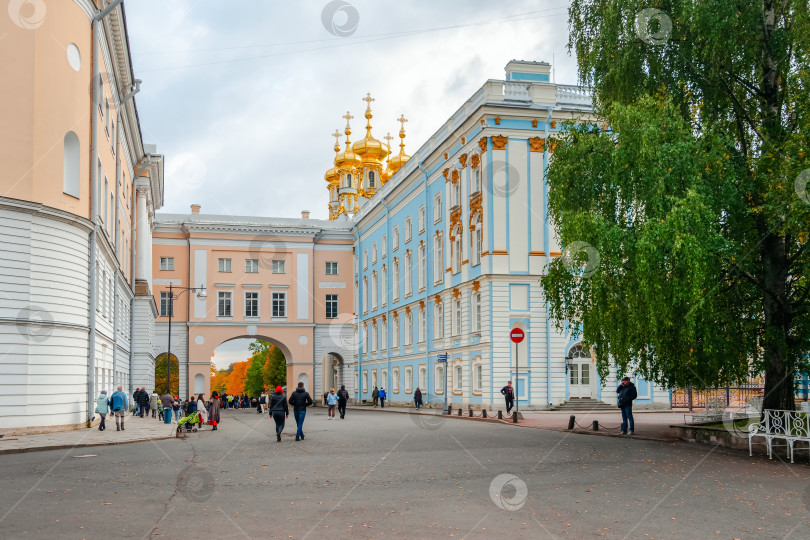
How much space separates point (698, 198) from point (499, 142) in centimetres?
2468

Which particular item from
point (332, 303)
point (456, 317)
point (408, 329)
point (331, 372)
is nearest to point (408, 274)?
point (408, 329)

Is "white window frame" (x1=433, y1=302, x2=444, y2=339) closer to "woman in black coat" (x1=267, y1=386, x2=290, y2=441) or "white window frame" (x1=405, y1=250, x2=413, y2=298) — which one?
"white window frame" (x1=405, y1=250, x2=413, y2=298)

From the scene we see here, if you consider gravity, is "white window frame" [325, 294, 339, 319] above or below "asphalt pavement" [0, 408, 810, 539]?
above

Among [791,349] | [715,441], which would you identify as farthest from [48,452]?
[791,349]

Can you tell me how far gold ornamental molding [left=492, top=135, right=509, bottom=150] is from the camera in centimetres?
4069

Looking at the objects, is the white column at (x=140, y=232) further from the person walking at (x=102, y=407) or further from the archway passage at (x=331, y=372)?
the archway passage at (x=331, y=372)

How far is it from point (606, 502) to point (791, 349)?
8912 mm

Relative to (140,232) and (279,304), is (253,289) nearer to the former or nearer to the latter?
(279,304)

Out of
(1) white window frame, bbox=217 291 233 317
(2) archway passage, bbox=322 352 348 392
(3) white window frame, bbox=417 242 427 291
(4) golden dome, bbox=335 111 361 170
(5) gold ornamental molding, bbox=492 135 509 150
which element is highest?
(4) golden dome, bbox=335 111 361 170

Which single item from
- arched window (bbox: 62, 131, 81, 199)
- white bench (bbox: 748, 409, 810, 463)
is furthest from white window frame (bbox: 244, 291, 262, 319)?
white bench (bbox: 748, 409, 810, 463)

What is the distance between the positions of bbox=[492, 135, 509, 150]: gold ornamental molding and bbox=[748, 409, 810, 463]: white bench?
25546 mm

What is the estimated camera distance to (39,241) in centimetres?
2380

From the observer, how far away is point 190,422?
88.2 ft

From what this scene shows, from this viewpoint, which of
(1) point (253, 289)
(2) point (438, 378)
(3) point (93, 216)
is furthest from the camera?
(1) point (253, 289)
